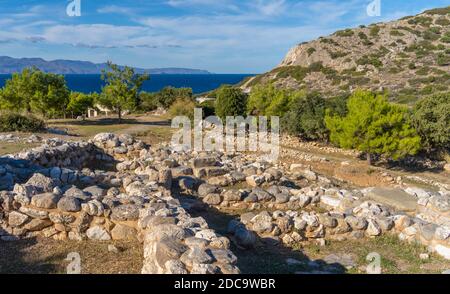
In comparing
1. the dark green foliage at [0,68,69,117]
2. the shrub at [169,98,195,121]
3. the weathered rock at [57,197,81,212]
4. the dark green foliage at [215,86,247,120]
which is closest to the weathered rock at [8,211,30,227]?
the weathered rock at [57,197,81,212]

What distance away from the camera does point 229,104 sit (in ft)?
96.9

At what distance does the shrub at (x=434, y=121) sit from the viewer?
2209 cm

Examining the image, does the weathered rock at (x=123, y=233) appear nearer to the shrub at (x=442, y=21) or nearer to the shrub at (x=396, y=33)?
the shrub at (x=396, y=33)

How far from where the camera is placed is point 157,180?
11.5 m

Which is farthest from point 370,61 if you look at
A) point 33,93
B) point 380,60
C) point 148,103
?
point 33,93

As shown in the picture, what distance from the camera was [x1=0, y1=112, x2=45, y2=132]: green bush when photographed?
65.5 feet

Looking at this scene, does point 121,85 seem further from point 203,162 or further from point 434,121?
point 434,121

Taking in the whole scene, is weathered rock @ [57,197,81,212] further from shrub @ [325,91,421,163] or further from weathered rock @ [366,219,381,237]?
shrub @ [325,91,421,163]

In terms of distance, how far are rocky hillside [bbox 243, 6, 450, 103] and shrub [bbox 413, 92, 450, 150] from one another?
18.3 m

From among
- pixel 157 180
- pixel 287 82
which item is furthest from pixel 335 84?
pixel 157 180

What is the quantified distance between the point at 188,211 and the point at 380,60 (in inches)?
2202

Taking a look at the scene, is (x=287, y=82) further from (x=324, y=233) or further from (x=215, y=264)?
(x=215, y=264)

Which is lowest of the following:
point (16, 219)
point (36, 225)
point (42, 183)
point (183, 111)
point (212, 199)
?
point (212, 199)
